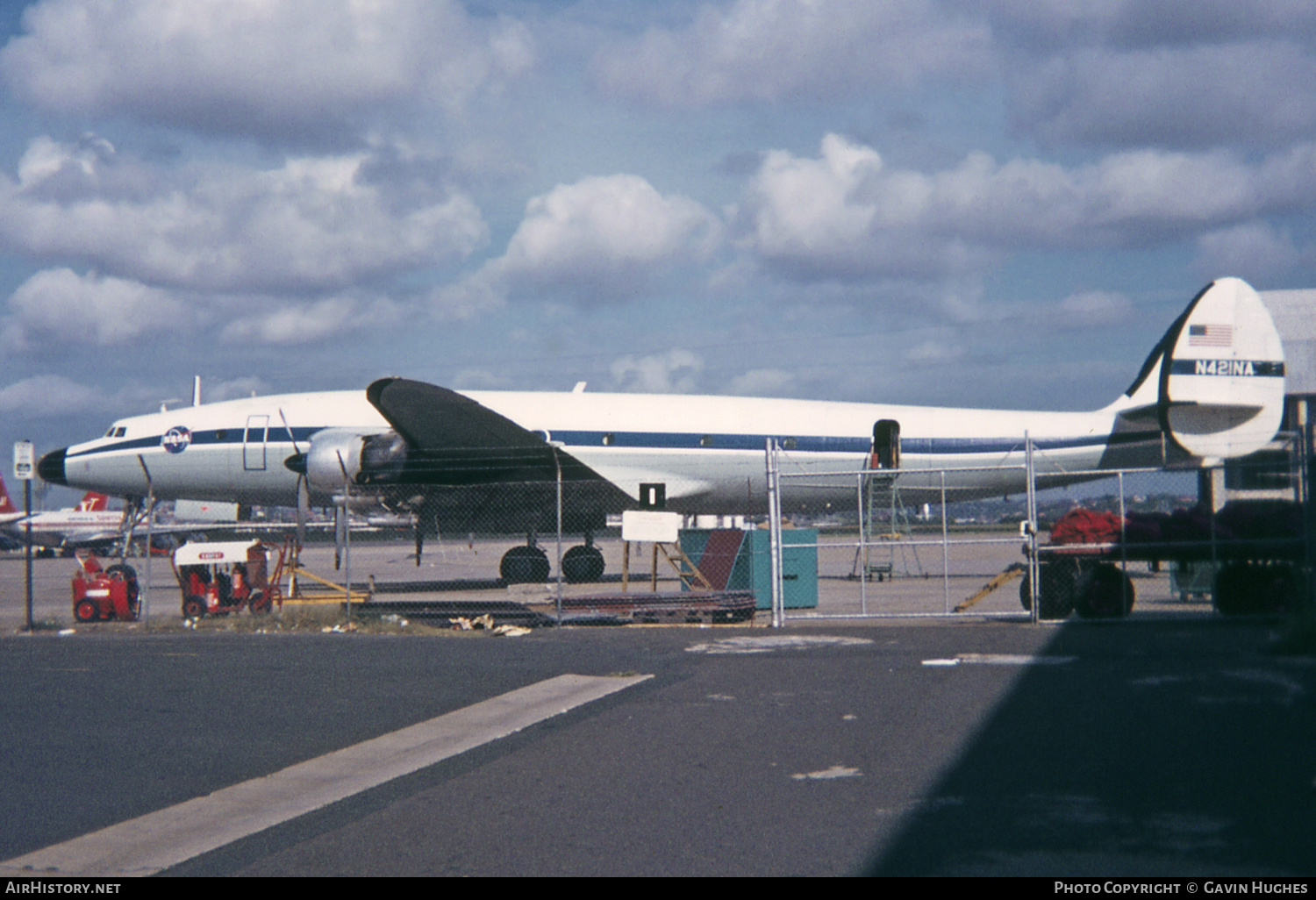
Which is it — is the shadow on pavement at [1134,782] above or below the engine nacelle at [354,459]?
below

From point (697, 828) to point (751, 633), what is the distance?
8474 mm

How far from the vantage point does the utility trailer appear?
42.8ft

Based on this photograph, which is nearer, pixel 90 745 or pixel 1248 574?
pixel 90 745

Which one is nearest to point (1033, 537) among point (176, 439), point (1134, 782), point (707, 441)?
point (1134, 782)

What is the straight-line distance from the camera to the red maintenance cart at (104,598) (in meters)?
16.4

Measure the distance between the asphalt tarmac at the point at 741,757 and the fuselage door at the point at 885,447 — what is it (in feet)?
35.2

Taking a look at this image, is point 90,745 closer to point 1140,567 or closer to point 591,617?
point 591,617

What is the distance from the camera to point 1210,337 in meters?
20.0

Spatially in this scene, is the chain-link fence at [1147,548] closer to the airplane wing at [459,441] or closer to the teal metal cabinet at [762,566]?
the teal metal cabinet at [762,566]

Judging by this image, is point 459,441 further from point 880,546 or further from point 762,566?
point 880,546

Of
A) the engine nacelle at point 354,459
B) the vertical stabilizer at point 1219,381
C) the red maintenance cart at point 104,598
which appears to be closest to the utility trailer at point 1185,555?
the vertical stabilizer at point 1219,381

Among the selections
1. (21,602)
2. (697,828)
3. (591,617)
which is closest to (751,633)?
(591,617)

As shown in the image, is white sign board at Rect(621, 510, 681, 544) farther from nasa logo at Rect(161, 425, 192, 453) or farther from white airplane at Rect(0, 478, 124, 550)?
white airplane at Rect(0, 478, 124, 550)

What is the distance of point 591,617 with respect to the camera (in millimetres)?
14828
